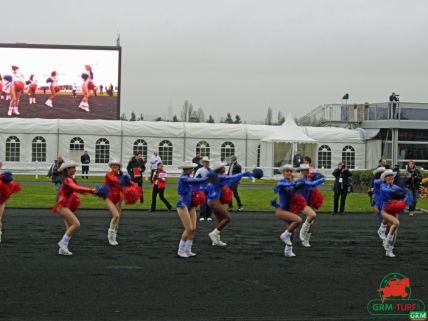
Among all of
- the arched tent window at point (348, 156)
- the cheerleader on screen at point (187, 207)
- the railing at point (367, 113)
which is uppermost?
the railing at point (367, 113)

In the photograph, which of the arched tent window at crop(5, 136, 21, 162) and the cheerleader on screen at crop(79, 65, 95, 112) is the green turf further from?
the cheerleader on screen at crop(79, 65, 95, 112)

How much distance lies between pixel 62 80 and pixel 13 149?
33.3ft

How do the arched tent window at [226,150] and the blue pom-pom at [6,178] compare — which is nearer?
the blue pom-pom at [6,178]

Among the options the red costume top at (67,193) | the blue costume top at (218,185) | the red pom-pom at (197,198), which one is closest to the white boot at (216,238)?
the blue costume top at (218,185)

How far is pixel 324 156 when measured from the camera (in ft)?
156

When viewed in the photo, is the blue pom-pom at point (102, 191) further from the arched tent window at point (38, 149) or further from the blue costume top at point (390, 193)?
the arched tent window at point (38, 149)

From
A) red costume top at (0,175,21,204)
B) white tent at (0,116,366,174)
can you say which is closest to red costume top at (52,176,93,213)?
red costume top at (0,175,21,204)

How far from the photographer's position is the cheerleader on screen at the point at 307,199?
1577cm

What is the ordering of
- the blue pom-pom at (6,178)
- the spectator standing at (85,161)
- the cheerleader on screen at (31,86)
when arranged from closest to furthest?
1. the blue pom-pom at (6,178)
2. the spectator standing at (85,161)
3. the cheerleader on screen at (31,86)

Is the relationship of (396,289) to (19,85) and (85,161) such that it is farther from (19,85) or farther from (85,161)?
(19,85)

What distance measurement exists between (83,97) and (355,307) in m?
45.9

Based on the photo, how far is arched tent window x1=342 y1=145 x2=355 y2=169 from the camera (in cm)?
4788

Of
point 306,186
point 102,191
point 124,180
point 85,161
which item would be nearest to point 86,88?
point 85,161

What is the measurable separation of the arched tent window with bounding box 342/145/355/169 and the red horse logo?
36.5 metres
